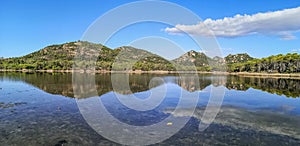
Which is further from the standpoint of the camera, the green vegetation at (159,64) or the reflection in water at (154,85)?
the green vegetation at (159,64)

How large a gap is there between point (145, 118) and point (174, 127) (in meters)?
→ 3.42

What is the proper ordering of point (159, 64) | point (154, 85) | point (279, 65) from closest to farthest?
point (154, 85), point (279, 65), point (159, 64)

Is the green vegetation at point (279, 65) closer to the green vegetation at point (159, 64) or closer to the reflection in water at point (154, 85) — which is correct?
the green vegetation at point (159, 64)

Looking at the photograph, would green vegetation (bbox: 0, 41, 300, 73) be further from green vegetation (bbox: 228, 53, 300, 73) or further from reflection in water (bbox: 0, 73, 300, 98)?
reflection in water (bbox: 0, 73, 300, 98)

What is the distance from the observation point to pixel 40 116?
1825 centimetres

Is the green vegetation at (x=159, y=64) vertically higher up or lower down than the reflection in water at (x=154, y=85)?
higher up

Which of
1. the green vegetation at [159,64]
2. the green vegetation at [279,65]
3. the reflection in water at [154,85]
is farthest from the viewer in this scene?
the green vegetation at [159,64]

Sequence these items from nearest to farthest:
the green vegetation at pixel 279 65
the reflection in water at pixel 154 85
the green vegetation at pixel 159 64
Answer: the reflection in water at pixel 154 85, the green vegetation at pixel 279 65, the green vegetation at pixel 159 64

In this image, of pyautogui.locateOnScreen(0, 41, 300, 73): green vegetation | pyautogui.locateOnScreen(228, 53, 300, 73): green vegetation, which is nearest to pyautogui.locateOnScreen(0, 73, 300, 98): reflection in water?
pyautogui.locateOnScreen(228, 53, 300, 73): green vegetation

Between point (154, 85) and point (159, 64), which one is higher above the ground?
point (159, 64)

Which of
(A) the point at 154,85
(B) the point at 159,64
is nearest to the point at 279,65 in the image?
(B) the point at 159,64

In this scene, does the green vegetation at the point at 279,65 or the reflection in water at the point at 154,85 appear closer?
the reflection in water at the point at 154,85

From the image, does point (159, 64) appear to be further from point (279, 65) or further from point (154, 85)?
point (154, 85)

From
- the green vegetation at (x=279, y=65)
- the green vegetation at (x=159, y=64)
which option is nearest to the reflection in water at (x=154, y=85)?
the green vegetation at (x=279, y=65)
